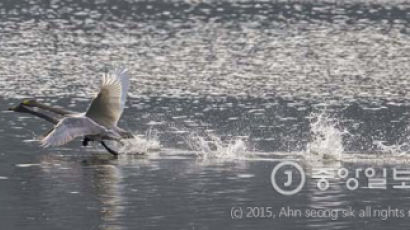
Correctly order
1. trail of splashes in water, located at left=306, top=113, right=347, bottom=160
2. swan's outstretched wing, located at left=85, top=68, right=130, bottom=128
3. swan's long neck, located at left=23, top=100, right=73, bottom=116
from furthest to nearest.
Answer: swan's outstretched wing, located at left=85, top=68, right=130, bottom=128
swan's long neck, located at left=23, top=100, right=73, bottom=116
trail of splashes in water, located at left=306, top=113, right=347, bottom=160

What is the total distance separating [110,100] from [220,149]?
8.68 ft

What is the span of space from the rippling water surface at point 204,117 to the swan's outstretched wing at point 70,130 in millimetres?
616

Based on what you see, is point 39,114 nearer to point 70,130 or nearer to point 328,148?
point 70,130

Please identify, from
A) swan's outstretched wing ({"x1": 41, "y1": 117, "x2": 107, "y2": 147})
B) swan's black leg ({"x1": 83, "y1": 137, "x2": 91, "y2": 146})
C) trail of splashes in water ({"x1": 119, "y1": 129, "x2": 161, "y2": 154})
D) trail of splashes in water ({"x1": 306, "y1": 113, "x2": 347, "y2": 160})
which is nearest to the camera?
swan's outstretched wing ({"x1": 41, "y1": 117, "x2": 107, "y2": 147})

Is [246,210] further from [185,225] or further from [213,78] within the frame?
[213,78]

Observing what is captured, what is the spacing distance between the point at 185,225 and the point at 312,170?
5.86m

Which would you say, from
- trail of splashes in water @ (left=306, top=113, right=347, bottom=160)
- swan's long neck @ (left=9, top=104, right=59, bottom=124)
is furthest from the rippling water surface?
swan's long neck @ (left=9, top=104, right=59, bottom=124)

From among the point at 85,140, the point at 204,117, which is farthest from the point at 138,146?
the point at 204,117

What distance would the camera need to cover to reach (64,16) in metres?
77.9

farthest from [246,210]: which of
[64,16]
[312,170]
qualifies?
[64,16]

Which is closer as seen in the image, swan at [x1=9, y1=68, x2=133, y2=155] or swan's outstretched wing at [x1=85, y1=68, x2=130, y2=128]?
swan at [x1=9, y1=68, x2=133, y2=155]

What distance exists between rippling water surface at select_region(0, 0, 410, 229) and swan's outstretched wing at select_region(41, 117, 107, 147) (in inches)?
24.3

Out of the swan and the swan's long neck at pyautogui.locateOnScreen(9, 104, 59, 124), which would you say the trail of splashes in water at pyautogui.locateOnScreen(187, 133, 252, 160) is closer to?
the swan

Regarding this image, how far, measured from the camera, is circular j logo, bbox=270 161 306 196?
78.6ft
